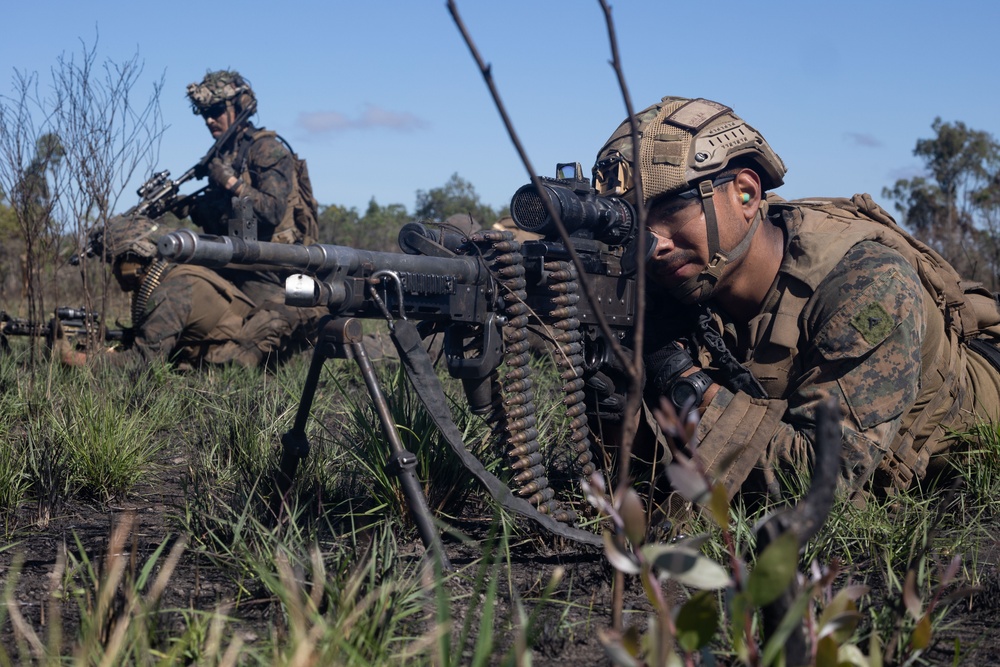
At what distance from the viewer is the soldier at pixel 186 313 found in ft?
24.5

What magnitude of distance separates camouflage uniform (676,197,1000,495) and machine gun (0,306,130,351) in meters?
4.13

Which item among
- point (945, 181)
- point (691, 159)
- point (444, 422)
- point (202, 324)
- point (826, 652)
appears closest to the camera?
point (826, 652)

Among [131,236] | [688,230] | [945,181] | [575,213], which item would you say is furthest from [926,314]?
[945,181]

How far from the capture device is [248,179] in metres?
8.82

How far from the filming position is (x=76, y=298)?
14383 mm

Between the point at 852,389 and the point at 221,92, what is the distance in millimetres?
7258

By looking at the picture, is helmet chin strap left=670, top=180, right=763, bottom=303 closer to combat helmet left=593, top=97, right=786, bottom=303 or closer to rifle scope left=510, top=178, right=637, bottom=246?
combat helmet left=593, top=97, right=786, bottom=303

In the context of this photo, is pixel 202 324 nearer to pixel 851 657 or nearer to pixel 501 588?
pixel 501 588

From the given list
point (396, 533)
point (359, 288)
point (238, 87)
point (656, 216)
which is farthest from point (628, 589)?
point (238, 87)

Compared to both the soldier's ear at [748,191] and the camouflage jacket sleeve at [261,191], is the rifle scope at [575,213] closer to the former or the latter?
the soldier's ear at [748,191]

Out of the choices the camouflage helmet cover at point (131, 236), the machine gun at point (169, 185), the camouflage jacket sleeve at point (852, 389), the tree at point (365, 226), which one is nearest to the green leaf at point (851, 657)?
the camouflage jacket sleeve at point (852, 389)

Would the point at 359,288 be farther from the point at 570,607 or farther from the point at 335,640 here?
the point at 335,640

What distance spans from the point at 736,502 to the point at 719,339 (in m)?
0.71

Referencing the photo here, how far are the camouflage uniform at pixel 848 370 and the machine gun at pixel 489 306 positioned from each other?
1.77 feet
